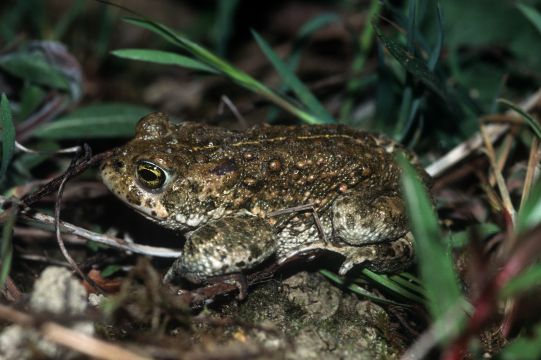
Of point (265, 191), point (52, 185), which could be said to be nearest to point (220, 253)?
point (265, 191)

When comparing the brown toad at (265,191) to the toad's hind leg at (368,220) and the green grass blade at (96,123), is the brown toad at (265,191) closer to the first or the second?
the toad's hind leg at (368,220)

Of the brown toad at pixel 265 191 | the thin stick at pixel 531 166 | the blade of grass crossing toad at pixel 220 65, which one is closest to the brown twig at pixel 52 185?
the brown toad at pixel 265 191

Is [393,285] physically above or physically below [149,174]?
below

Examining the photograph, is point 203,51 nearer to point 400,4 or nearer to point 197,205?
point 197,205

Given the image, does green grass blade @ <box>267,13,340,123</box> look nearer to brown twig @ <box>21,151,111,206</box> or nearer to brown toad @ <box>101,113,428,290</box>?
brown toad @ <box>101,113,428,290</box>

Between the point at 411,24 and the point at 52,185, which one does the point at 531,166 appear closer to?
the point at 411,24

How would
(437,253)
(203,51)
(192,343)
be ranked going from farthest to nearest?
(203,51)
(192,343)
(437,253)

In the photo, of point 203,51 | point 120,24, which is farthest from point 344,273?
point 120,24

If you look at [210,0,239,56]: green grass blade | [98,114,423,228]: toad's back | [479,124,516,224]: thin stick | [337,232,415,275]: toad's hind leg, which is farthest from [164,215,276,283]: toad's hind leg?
[210,0,239,56]: green grass blade
